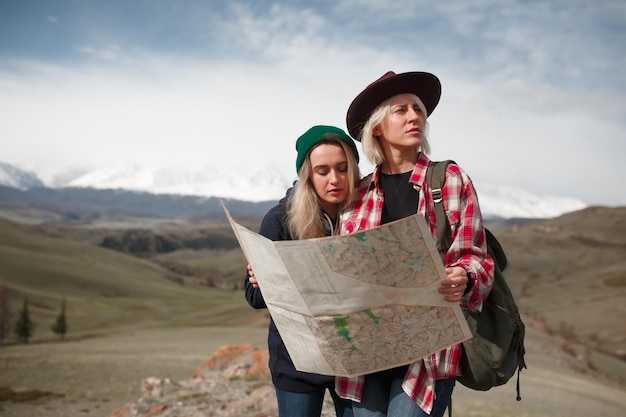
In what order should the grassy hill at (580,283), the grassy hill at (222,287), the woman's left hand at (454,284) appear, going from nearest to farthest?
the woman's left hand at (454,284) → the grassy hill at (580,283) → the grassy hill at (222,287)

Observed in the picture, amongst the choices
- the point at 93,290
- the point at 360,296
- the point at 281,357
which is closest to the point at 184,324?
the point at 93,290

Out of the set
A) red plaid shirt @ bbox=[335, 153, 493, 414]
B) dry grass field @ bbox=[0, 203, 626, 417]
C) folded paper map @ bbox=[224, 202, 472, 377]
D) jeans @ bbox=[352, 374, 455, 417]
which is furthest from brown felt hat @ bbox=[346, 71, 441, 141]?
dry grass field @ bbox=[0, 203, 626, 417]

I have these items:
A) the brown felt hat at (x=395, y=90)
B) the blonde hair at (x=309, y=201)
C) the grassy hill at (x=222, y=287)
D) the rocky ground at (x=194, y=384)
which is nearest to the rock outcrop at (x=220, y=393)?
the rocky ground at (x=194, y=384)

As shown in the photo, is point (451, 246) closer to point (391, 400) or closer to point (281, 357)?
point (391, 400)

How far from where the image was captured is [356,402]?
2.92m

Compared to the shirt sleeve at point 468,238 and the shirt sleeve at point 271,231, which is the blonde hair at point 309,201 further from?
the shirt sleeve at point 468,238

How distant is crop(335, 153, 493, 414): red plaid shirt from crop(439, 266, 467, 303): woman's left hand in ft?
0.27

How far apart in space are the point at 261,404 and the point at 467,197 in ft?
25.0

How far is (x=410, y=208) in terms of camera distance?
2.90 metres

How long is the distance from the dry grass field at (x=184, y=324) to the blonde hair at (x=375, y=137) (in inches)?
519

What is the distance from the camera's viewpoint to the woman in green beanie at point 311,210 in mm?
3000

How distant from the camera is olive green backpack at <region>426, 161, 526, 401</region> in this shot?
261 cm

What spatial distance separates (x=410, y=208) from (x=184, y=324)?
2470 inches

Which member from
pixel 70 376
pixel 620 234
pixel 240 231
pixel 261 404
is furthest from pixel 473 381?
pixel 620 234
